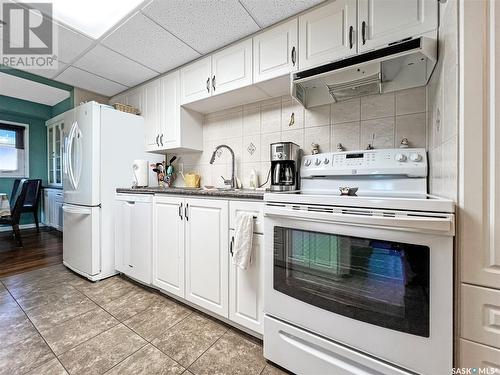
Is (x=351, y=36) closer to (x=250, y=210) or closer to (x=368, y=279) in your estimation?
(x=250, y=210)

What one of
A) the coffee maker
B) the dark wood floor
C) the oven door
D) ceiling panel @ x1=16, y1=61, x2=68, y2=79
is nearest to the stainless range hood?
the coffee maker

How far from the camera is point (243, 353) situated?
1274 mm

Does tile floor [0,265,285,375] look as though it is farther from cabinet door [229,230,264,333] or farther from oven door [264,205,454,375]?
oven door [264,205,454,375]

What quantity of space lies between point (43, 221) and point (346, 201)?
600cm

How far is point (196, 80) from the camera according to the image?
2072 mm

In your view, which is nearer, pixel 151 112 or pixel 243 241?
pixel 243 241

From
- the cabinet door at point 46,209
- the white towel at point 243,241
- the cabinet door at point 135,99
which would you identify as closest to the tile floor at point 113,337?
the white towel at point 243,241

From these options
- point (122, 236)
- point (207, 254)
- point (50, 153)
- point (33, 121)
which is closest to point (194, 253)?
point (207, 254)

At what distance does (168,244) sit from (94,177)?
1.08 meters

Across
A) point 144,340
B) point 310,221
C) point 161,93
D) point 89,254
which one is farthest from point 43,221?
point 310,221

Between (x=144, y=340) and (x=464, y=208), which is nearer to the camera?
(x=464, y=208)

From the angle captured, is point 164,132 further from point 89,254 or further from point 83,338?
point 83,338

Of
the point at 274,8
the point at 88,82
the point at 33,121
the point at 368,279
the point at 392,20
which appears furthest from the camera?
the point at 33,121

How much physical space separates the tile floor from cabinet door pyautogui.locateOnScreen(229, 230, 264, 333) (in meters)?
0.14
